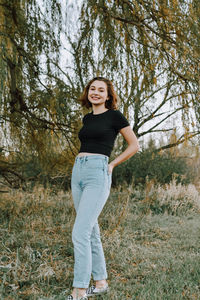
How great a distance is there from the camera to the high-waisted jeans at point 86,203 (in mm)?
2051

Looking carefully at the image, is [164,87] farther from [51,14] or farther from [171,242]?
[171,242]

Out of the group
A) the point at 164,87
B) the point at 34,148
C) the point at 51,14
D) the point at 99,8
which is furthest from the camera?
the point at 34,148

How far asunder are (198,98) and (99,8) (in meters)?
1.15

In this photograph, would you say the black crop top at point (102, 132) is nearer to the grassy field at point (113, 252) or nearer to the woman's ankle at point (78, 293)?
the woman's ankle at point (78, 293)

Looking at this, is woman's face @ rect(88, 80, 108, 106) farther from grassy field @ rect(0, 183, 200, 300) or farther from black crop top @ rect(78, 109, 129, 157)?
grassy field @ rect(0, 183, 200, 300)

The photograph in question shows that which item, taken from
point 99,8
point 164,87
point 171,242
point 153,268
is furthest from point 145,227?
point 99,8

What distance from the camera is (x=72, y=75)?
147 inches

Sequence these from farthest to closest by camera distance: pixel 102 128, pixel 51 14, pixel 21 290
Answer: pixel 51 14 → pixel 21 290 → pixel 102 128

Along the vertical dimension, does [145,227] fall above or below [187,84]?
below

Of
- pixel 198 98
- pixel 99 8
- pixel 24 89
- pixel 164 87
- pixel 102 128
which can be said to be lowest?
pixel 102 128

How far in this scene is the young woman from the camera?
206 cm

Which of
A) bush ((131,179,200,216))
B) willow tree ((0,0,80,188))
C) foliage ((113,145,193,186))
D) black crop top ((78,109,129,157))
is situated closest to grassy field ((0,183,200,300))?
bush ((131,179,200,216))

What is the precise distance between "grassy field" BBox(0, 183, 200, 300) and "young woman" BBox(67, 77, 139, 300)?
0.24 metres

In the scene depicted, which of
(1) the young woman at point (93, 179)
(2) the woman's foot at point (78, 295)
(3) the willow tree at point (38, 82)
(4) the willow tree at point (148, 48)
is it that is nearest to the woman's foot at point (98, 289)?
(1) the young woman at point (93, 179)
